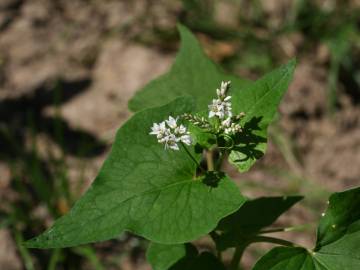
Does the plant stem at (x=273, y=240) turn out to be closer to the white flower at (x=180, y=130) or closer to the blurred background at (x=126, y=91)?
the white flower at (x=180, y=130)

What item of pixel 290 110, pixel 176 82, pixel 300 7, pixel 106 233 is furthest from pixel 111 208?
pixel 300 7

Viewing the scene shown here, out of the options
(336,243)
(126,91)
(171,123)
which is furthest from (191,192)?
(126,91)

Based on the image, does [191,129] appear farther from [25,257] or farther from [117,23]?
[117,23]

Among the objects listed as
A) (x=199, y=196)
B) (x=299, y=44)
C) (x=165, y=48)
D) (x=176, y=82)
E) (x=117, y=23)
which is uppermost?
(x=117, y=23)

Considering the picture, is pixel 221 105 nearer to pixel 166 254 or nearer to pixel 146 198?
pixel 146 198

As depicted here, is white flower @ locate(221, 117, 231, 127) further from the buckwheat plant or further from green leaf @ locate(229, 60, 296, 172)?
green leaf @ locate(229, 60, 296, 172)

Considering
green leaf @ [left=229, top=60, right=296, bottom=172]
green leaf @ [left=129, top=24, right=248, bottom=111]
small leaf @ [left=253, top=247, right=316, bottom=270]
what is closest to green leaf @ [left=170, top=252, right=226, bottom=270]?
small leaf @ [left=253, top=247, right=316, bottom=270]

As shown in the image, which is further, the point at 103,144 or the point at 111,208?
the point at 103,144
